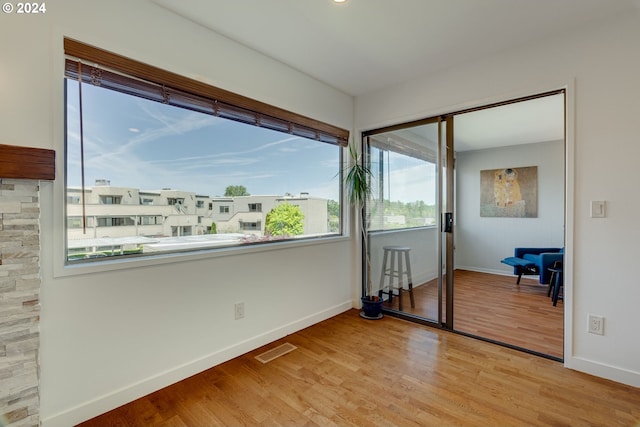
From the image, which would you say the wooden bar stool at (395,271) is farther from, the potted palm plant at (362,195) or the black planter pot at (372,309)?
the black planter pot at (372,309)

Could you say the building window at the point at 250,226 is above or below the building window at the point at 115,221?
below

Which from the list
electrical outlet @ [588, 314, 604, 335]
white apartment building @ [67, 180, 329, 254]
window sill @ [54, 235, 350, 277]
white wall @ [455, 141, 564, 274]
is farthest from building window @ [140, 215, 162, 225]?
white wall @ [455, 141, 564, 274]

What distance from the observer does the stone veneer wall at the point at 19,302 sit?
1.42 m

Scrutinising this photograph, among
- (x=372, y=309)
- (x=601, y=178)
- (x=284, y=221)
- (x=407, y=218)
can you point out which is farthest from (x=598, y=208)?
(x=284, y=221)

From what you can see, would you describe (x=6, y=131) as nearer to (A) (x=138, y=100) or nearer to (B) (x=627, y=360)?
(A) (x=138, y=100)

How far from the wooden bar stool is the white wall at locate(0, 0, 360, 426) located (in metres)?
1.25

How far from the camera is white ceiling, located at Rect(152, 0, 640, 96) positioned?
1986 millimetres

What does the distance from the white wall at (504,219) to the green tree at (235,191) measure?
4604 millimetres

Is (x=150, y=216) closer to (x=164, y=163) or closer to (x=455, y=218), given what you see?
(x=164, y=163)

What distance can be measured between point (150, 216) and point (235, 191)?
2.26ft

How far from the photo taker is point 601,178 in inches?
83.9

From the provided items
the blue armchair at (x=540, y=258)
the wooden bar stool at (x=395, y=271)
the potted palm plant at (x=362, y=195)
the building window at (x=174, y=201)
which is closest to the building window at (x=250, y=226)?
the building window at (x=174, y=201)

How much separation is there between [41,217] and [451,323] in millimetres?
3282

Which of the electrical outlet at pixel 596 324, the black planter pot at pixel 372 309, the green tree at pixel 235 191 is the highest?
the green tree at pixel 235 191
